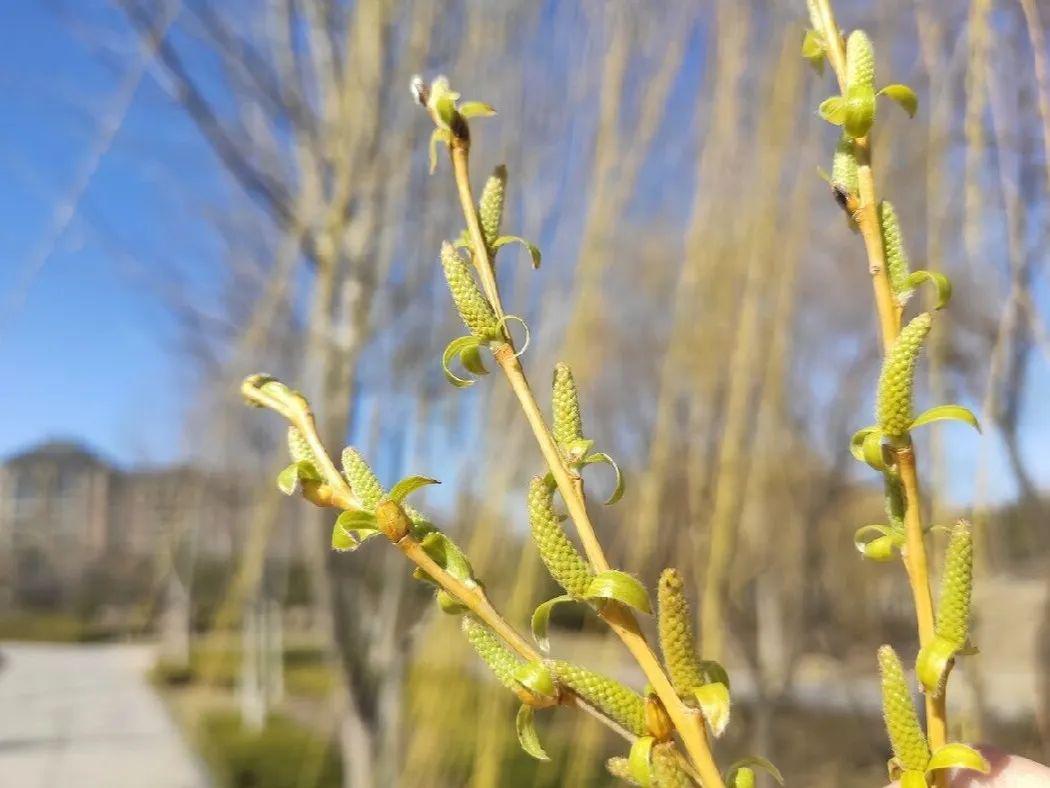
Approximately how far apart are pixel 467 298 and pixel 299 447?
0.15 ft

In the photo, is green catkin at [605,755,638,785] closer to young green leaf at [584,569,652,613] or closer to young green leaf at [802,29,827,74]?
young green leaf at [584,569,652,613]

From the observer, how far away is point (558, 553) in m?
0.17

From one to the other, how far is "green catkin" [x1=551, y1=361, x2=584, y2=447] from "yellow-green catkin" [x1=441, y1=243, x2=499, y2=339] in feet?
0.06

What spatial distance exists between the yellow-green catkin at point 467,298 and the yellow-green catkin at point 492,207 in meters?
0.02

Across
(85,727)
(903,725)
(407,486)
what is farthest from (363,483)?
(85,727)

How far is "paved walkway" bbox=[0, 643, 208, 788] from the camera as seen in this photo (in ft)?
12.5

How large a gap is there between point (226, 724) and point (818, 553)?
3441 mm

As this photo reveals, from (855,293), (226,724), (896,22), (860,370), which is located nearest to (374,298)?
(896,22)

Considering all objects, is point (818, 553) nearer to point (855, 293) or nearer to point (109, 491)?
point (855, 293)

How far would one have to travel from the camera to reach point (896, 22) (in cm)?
79

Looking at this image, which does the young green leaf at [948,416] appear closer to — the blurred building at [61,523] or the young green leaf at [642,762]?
the young green leaf at [642,762]

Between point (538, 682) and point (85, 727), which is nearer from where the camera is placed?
point (538, 682)

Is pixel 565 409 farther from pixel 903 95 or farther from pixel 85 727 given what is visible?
pixel 85 727

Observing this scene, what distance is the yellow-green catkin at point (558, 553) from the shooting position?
6.6 inches
